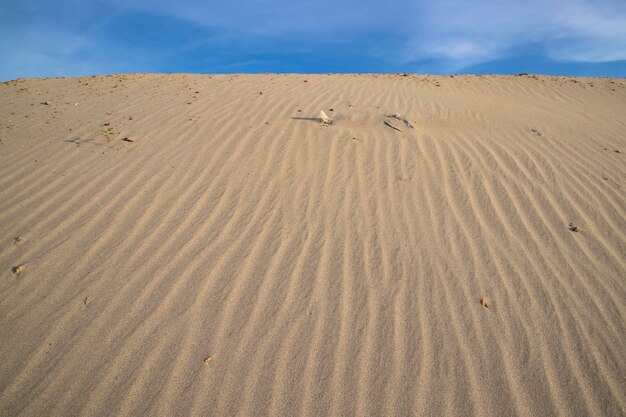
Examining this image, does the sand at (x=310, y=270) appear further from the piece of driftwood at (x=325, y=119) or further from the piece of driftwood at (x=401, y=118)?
the piece of driftwood at (x=325, y=119)

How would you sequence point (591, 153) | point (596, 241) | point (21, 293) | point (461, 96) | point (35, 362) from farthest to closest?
point (461, 96) < point (591, 153) < point (596, 241) < point (21, 293) < point (35, 362)

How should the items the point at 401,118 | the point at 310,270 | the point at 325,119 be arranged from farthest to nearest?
1. the point at 401,118
2. the point at 325,119
3. the point at 310,270

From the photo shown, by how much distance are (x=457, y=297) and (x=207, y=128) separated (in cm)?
358

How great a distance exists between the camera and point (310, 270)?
7.77 feet

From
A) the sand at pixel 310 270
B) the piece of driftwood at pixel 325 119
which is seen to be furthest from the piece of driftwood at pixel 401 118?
the piece of driftwood at pixel 325 119

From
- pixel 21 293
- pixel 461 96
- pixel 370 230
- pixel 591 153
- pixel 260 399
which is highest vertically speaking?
pixel 461 96

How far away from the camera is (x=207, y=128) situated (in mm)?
4391

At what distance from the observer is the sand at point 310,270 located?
1.74 metres

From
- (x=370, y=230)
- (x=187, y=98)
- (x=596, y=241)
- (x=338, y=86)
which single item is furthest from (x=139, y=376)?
(x=338, y=86)

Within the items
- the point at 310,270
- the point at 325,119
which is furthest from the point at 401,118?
the point at 310,270

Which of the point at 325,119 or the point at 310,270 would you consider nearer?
the point at 310,270

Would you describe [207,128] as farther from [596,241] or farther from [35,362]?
[596,241]

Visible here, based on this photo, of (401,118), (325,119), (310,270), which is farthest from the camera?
(401,118)

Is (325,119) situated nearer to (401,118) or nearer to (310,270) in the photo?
(401,118)
